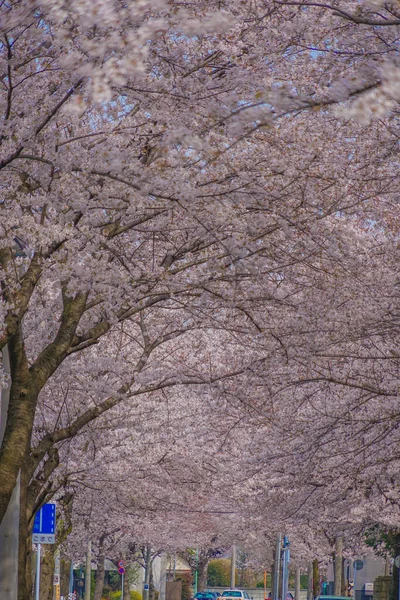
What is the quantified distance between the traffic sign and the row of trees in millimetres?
437

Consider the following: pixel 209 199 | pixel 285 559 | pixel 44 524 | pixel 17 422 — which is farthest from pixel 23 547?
pixel 285 559

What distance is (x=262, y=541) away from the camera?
49.6 metres

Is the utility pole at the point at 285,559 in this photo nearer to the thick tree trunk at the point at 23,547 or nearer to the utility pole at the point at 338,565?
the utility pole at the point at 338,565

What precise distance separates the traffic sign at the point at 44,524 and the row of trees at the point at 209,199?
0.44m

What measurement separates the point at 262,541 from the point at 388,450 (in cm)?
3355

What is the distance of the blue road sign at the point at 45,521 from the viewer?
1702 cm

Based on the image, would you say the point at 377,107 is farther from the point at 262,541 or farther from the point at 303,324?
the point at 262,541

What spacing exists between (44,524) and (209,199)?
29.8 feet

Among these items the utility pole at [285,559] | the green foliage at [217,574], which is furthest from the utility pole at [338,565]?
the green foliage at [217,574]

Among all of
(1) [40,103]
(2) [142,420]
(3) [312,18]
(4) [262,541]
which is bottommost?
(4) [262,541]

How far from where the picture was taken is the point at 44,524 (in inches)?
674

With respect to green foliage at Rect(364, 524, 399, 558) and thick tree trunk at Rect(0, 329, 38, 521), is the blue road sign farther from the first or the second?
green foliage at Rect(364, 524, 399, 558)

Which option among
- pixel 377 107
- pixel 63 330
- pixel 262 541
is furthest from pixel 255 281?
pixel 262 541

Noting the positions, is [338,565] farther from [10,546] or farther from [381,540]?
[10,546]
